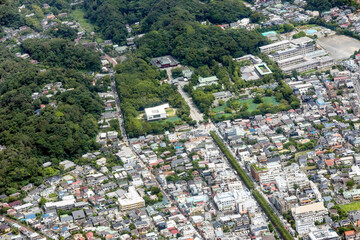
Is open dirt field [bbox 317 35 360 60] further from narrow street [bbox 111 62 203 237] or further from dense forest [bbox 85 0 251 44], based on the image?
narrow street [bbox 111 62 203 237]

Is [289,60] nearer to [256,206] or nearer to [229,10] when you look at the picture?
[229,10]

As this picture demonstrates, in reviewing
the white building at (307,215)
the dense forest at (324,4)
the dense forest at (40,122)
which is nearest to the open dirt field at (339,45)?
the dense forest at (324,4)

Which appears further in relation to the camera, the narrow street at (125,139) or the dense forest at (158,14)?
the dense forest at (158,14)

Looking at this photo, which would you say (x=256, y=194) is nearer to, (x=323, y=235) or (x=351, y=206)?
(x=351, y=206)

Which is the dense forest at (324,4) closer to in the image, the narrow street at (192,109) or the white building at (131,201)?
the narrow street at (192,109)

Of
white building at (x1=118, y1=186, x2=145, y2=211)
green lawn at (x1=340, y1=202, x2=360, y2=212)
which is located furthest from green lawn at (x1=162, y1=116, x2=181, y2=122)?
green lawn at (x1=340, y1=202, x2=360, y2=212)

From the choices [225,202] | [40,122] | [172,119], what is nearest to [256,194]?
[225,202]
